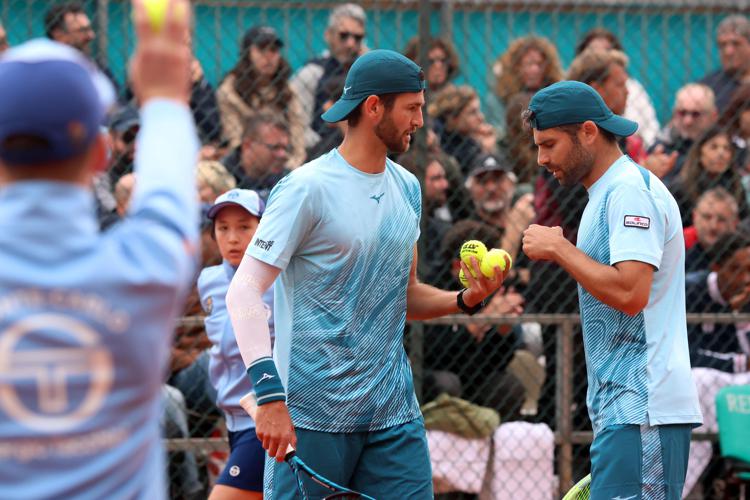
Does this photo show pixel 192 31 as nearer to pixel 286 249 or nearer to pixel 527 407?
pixel 527 407

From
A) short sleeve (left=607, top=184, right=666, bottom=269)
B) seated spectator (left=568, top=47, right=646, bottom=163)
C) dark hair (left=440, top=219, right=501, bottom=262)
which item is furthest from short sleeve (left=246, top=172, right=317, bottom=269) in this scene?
seated spectator (left=568, top=47, right=646, bottom=163)

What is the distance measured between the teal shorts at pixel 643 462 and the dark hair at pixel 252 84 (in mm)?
3705

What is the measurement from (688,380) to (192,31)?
4.28m

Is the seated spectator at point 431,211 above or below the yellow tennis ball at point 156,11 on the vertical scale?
above

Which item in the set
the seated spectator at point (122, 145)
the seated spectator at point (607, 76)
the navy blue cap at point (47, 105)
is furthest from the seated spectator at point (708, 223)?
the navy blue cap at point (47, 105)

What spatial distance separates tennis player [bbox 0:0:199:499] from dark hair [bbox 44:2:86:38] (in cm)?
505

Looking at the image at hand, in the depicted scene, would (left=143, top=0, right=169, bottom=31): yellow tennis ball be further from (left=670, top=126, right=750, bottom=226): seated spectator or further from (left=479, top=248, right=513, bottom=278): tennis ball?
(left=670, top=126, right=750, bottom=226): seated spectator

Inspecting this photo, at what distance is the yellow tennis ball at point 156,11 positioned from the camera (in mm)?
2037

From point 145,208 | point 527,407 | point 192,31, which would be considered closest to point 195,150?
point 145,208

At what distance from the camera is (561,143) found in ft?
14.2

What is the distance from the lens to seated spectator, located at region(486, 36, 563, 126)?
7.69 m

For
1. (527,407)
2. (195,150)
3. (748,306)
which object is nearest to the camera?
(195,150)

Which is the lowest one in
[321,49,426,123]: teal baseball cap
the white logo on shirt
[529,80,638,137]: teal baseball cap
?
the white logo on shirt

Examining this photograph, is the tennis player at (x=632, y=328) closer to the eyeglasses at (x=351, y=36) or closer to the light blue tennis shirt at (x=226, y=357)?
the light blue tennis shirt at (x=226, y=357)
